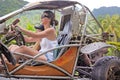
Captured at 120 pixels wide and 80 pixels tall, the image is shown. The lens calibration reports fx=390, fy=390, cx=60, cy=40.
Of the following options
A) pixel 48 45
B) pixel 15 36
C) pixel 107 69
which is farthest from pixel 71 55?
pixel 15 36

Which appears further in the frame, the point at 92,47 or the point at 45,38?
the point at 92,47

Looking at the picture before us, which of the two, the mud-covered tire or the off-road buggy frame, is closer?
the off-road buggy frame

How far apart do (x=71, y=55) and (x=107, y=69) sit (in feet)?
2.30

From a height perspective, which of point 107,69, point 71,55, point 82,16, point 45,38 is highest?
point 82,16

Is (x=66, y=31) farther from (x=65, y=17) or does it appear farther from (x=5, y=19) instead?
(x=5, y=19)

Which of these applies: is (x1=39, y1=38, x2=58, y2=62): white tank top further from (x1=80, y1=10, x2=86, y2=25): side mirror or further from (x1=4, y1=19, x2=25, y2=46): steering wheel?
(x1=80, y1=10, x2=86, y2=25): side mirror

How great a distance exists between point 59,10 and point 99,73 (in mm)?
1370

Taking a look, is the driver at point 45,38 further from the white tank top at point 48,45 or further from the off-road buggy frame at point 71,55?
the off-road buggy frame at point 71,55

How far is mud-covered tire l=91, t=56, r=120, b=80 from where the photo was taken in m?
6.41

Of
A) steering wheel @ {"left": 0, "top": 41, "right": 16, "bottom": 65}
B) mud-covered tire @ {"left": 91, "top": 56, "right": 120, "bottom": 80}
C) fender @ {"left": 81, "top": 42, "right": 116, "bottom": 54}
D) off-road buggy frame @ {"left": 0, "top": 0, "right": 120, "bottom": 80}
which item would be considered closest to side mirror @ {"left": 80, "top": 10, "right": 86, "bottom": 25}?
off-road buggy frame @ {"left": 0, "top": 0, "right": 120, "bottom": 80}

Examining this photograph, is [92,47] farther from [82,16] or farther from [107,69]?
[82,16]

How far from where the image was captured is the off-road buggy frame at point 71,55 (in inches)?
229

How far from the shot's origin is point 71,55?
20.4 ft

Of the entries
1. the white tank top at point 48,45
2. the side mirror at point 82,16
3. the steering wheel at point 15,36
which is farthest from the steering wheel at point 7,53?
the side mirror at point 82,16
